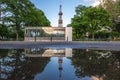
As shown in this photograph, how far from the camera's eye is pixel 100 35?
65.5 meters

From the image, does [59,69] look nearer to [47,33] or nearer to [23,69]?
[23,69]

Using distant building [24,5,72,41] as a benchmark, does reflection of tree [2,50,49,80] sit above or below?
below

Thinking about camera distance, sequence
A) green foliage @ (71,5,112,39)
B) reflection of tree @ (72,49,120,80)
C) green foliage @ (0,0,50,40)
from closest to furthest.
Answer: reflection of tree @ (72,49,120,80)
green foliage @ (0,0,50,40)
green foliage @ (71,5,112,39)

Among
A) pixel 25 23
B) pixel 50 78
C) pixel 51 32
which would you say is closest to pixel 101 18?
pixel 51 32

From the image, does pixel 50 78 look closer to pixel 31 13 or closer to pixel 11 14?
pixel 11 14

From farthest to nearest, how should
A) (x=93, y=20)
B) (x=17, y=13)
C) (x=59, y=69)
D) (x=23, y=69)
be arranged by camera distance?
(x=93, y=20) < (x=17, y=13) < (x=59, y=69) < (x=23, y=69)

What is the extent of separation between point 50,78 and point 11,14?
44.2 meters

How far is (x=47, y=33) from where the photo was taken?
164 ft

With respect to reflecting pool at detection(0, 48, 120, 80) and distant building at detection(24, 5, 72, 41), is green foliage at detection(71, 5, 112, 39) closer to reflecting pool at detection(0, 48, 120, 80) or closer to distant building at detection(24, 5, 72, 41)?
distant building at detection(24, 5, 72, 41)

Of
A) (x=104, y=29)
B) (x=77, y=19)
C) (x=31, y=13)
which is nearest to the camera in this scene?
(x=31, y=13)

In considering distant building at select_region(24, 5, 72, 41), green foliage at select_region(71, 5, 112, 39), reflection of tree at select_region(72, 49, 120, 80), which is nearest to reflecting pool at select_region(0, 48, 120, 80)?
reflection of tree at select_region(72, 49, 120, 80)

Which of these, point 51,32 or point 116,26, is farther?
point 116,26

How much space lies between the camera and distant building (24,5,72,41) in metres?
49.0

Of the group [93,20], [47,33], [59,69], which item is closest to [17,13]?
[47,33]
